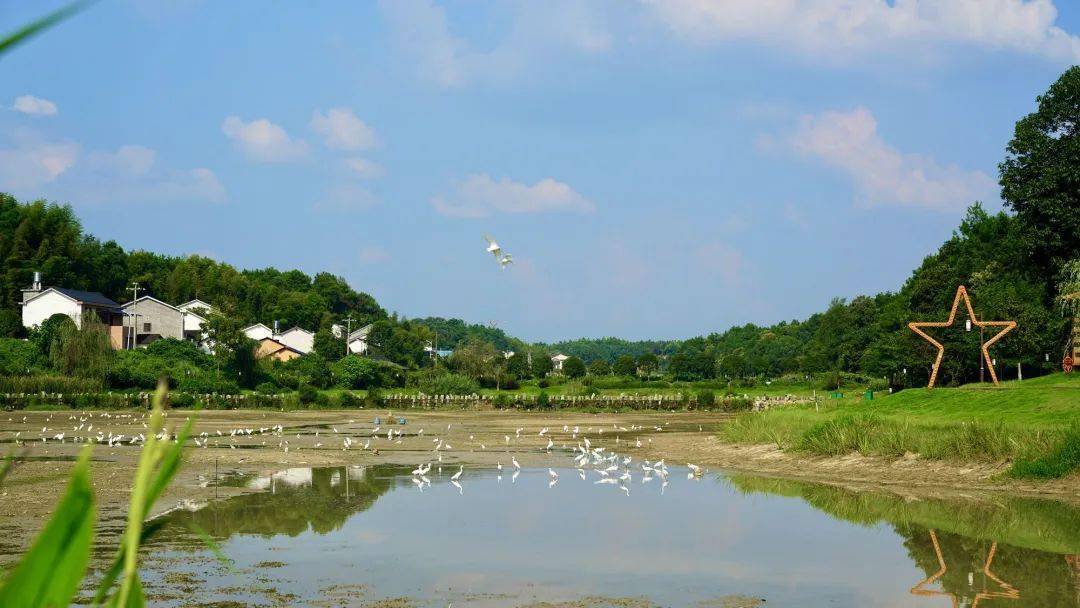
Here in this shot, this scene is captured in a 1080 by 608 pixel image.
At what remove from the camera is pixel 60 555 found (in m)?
1.15

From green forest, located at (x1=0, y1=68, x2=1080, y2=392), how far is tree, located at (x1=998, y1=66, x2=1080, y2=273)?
62 mm

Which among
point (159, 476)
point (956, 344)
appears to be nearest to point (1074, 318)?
point (956, 344)

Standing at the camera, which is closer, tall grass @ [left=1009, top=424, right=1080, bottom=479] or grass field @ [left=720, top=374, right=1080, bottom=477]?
tall grass @ [left=1009, top=424, right=1080, bottom=479]

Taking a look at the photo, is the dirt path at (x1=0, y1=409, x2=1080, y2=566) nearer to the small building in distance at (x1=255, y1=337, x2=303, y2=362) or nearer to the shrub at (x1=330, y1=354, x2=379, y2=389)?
the shrub at (x1=330, y1=354, x2=379, y2=389)

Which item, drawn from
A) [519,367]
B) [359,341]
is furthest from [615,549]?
[359,341]

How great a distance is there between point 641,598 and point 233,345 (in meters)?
66.6

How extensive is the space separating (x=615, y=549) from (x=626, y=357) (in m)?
102

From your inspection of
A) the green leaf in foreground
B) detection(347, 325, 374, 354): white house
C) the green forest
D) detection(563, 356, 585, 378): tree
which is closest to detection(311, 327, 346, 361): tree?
the green forest

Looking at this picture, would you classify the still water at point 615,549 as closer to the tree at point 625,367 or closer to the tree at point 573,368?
the tree at point 573,368

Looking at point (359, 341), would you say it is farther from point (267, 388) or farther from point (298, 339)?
point (267, 388)

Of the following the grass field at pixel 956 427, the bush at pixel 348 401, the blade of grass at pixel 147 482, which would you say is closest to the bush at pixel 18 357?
the bush at pixel 348 401

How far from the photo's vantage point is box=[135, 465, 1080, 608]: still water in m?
14.8

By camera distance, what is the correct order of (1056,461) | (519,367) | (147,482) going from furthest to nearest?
(519,367) → (1056,461) → (147,482)

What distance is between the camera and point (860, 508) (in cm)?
2300
